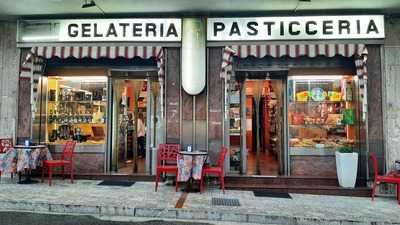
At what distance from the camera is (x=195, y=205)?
6449mm

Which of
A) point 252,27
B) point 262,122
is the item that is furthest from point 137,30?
point 262,122

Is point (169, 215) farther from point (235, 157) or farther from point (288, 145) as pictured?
point (288, 145)

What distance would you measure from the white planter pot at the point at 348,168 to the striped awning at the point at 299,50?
7.99ft

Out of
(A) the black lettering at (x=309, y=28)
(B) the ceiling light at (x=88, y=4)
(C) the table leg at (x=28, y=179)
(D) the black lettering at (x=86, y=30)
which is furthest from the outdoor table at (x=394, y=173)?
(C) the table leg at (x=28, y=179)

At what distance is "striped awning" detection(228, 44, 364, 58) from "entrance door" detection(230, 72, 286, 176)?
0.75 m

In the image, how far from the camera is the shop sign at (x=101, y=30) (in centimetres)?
871

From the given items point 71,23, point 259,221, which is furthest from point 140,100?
point 259,221

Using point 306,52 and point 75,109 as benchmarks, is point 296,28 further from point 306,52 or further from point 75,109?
point 75,109

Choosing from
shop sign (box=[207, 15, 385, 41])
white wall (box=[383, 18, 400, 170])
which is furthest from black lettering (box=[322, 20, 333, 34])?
white wall (box=[383, 18, 400, 170])

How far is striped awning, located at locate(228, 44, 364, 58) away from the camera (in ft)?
27.2

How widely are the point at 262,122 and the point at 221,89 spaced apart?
5.51 ft

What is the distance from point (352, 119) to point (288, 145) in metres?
1.78

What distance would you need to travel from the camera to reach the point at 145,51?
8648mm

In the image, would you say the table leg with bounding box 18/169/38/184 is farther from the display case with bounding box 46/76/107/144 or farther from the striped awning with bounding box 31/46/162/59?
the striped awning with bounding box 31/46/162/59
